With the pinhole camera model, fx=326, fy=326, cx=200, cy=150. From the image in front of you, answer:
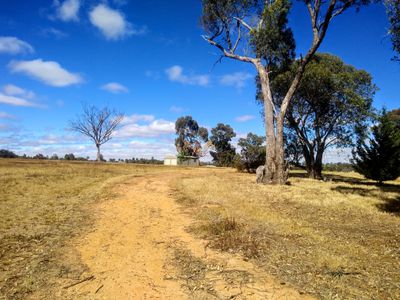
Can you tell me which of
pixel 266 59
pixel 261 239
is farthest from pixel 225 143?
pixel 261 239

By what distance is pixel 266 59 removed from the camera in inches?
976

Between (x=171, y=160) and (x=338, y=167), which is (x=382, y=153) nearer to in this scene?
(x=171, y=160)

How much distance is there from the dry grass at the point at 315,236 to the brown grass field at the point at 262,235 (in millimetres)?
20

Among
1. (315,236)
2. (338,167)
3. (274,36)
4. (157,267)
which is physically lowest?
(157,267)

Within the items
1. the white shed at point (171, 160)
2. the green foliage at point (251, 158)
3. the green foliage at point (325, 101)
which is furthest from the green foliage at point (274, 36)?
the white shed at point (171, 160)

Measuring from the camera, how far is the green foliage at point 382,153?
86.0 feet

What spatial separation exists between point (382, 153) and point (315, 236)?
21996mm

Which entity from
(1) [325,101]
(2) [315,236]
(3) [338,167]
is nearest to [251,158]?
(1) [325,101]

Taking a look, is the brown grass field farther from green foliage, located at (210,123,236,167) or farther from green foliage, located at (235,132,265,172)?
green foliage, located at (210,123,236,167)

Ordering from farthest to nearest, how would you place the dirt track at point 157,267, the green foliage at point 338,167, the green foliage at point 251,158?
the green foliage at point 338,167, the green foliage at point 251,158, the dirt track at point 157,267

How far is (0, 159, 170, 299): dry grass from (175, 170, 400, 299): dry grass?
3.40 metres

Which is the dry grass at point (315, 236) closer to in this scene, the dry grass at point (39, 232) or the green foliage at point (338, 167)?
the dry grass at point (39, 232)

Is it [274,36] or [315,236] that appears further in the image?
[274,36]

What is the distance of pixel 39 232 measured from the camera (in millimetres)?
8609
